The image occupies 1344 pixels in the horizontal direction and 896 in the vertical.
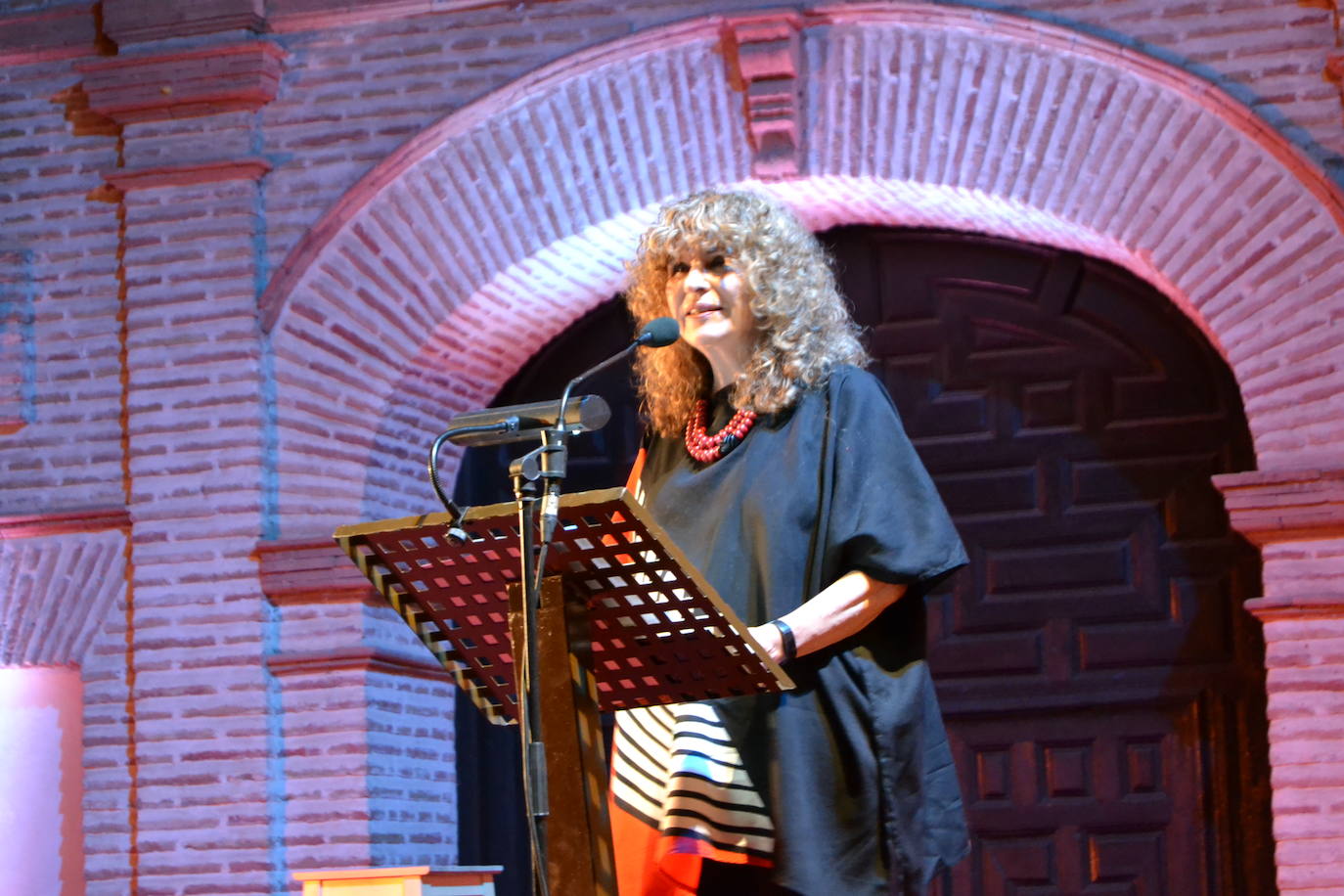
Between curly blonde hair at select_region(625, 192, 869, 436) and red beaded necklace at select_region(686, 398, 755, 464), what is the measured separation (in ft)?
0.09

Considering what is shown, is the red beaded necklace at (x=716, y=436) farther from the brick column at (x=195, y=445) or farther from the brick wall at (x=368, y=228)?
the brick column at (x=195, y=445)

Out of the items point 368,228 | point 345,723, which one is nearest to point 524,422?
point 345,723

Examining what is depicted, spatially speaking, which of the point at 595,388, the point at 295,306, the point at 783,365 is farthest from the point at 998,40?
the point at 783,365

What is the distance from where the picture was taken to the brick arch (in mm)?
4883

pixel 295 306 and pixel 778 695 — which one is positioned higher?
pixel 295 306

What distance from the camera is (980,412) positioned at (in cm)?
552

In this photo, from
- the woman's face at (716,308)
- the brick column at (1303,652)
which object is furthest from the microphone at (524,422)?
the brick column at (1303,652)

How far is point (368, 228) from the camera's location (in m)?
5.63

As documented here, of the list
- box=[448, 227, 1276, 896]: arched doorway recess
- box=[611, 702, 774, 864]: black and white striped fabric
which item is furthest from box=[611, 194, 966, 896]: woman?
box=[448, 227, 1276, 896]: arched doorway recess

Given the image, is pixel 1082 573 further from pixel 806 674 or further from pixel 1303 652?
pixel 806 674

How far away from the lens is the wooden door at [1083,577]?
17.0 ft

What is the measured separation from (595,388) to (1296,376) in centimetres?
222

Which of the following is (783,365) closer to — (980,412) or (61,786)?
(980,412)

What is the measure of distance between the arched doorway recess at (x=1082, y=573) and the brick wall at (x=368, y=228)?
0.86 feet
